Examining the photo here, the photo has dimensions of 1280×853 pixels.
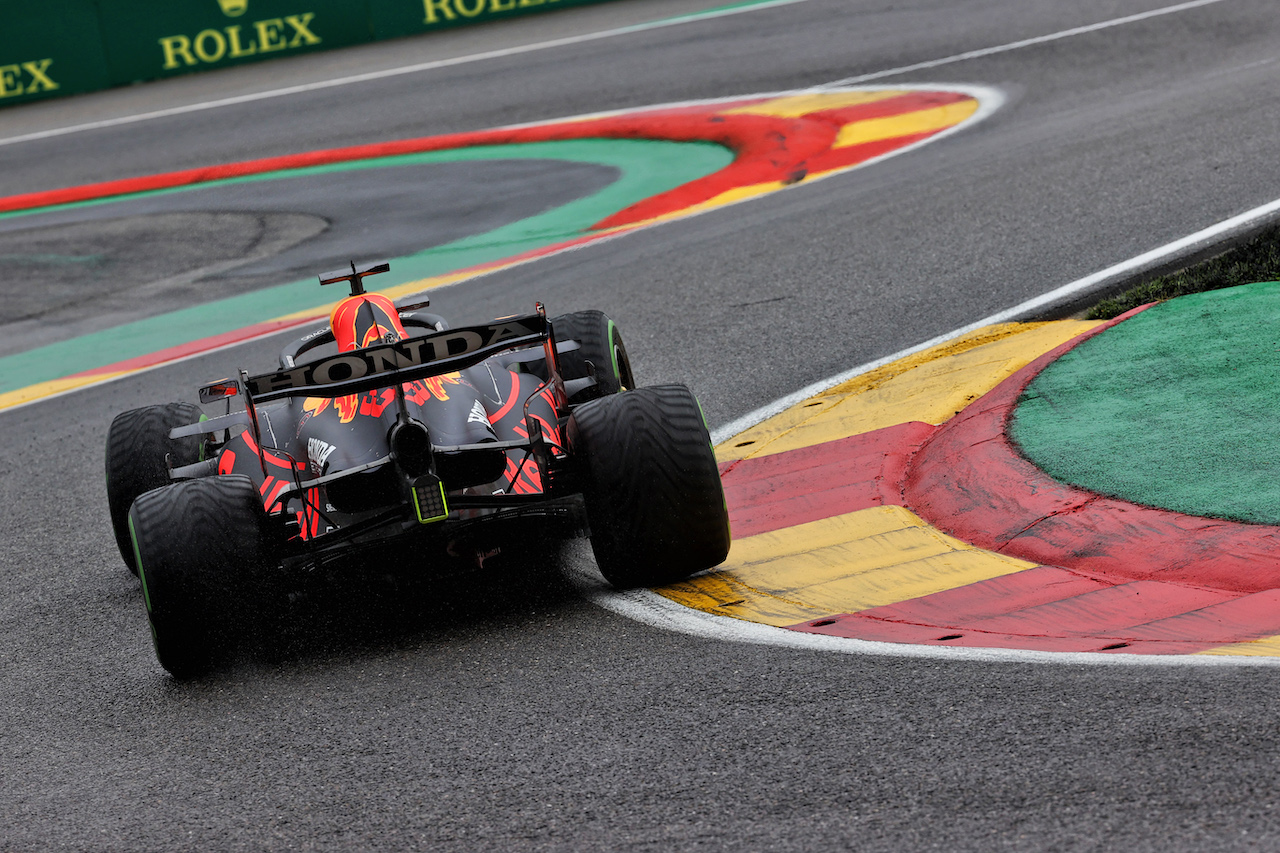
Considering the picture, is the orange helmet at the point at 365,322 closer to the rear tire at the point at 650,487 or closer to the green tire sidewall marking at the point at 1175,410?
the rear tire at the point at 650,487

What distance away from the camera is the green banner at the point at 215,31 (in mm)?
20703

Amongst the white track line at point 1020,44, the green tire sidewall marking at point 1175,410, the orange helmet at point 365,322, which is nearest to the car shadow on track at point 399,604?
the orange helmet at point 365,322

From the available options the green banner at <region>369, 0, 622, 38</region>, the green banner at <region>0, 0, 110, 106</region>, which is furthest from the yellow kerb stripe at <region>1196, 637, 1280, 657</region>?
the green banner at <region>0, 0, 110, 106</region>

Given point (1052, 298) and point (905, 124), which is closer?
point (1052, 298)

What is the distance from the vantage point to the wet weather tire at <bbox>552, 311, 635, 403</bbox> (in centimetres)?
652

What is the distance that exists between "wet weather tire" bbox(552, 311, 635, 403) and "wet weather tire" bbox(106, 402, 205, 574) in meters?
1.70

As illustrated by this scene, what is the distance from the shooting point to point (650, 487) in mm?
4996

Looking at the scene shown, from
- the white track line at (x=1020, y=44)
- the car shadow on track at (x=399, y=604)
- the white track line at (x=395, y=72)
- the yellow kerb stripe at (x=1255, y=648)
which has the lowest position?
the car shadow on track at (x=399, y=604)

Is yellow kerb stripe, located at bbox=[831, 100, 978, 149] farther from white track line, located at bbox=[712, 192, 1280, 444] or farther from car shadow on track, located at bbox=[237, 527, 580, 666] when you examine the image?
car shadow on track, located at bbox=[237, 527, 580, 666]

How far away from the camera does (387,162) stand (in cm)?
1530

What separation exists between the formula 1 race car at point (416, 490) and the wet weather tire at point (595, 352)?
90 cm

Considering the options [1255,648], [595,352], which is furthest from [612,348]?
[1255,648]

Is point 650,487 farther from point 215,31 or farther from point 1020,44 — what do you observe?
point 215,31

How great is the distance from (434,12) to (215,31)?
3.27 m
